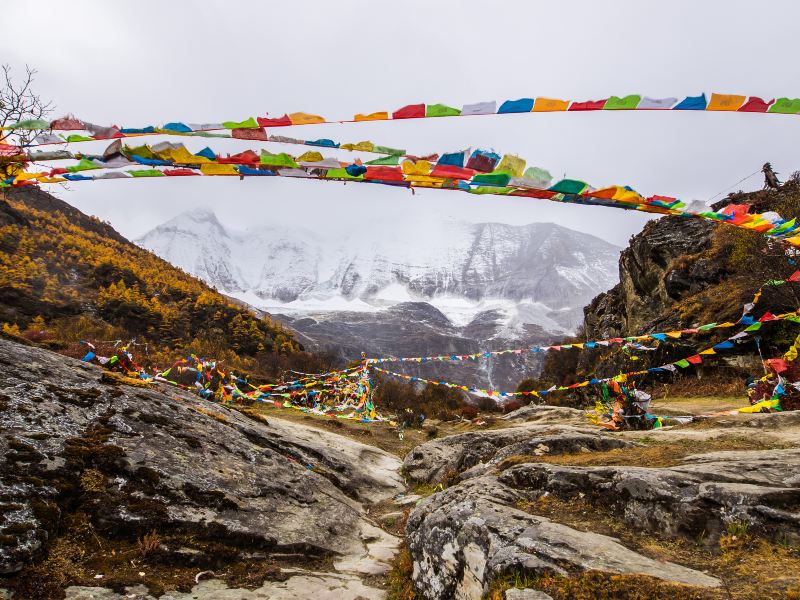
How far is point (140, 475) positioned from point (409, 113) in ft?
19.2

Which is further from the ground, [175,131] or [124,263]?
[175,131]

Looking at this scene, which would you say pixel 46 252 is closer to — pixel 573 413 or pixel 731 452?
pixel 573 413

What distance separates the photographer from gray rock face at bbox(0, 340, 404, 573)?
4.57 meters

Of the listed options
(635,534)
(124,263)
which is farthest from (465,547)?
(124,263)

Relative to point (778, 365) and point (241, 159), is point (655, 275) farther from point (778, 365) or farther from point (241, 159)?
point (241, 159)

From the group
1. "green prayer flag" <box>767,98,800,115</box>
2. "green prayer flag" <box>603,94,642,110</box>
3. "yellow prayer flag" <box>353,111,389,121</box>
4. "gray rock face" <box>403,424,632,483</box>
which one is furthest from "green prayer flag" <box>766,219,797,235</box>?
"yellow prayer flag" <box>353,111,389,121</box>

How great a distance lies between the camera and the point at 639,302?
29531 mm

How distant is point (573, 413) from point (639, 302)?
612 inches

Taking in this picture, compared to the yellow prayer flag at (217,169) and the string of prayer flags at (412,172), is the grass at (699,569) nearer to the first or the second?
the string of prayer flags at (412,172)

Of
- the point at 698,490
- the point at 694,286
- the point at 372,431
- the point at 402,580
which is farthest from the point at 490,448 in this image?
the point at 694,286

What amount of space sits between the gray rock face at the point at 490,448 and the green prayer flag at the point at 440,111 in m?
5.98

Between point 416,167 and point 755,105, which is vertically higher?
point 755,105

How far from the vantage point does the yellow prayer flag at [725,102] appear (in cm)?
536

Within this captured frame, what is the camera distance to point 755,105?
545 cm
